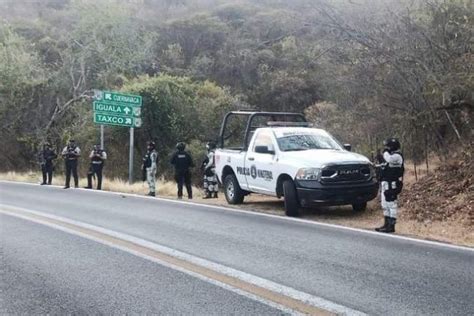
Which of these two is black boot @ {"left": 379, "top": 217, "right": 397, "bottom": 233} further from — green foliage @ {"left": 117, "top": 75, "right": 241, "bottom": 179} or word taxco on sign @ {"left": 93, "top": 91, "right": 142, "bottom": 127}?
green foliage @ {"left": 117, "top": 75, "right": 241, "bottom": 179}

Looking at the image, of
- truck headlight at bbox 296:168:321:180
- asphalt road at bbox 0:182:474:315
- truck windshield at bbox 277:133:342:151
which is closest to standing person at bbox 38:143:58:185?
asphalt road at bbox 0:182:474:315

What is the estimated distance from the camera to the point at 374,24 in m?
14.4

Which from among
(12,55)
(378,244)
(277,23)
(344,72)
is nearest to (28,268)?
(378,244)

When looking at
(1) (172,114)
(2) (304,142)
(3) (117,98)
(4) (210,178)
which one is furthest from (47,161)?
(2) (304,142)

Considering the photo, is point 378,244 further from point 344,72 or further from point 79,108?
point 79,108

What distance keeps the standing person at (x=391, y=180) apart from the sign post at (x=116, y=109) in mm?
13032

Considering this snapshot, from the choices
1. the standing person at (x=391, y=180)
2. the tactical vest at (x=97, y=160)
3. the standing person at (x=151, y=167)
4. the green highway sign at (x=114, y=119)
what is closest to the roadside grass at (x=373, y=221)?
the standing person at (x=391, y=180)

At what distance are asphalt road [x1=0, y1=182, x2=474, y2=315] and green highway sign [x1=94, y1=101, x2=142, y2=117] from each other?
35.8 ft

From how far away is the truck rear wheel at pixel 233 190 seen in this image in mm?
13641

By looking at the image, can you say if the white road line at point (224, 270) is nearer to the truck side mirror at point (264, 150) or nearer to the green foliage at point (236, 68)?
the truck side mirror at point (264, 150)

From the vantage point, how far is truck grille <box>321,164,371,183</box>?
1077 cm

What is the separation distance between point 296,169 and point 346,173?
97 centimetres

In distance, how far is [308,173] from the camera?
1088cm

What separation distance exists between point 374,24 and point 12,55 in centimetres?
2647
